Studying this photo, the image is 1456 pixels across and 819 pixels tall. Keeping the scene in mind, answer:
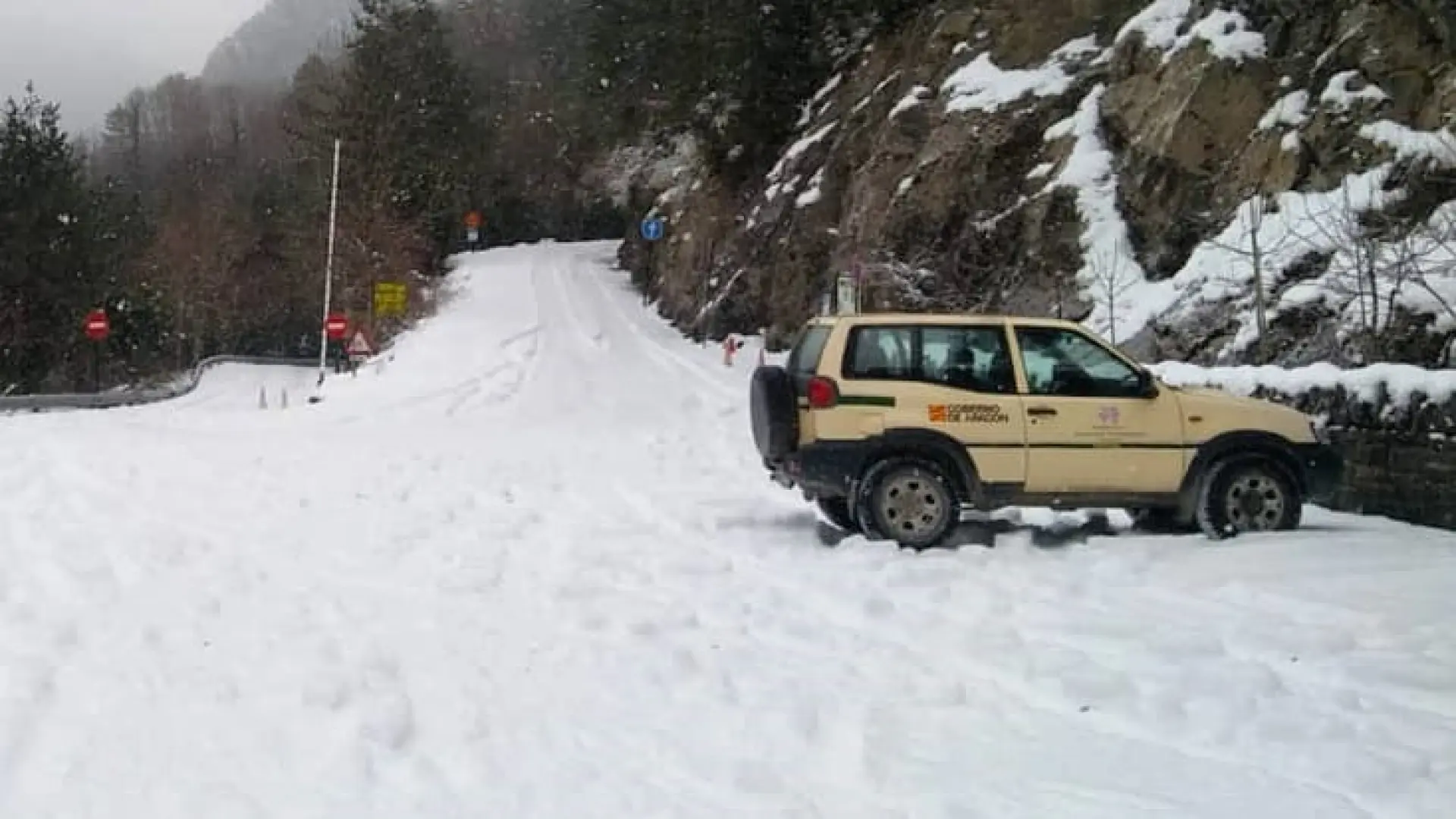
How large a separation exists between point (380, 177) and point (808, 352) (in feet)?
147

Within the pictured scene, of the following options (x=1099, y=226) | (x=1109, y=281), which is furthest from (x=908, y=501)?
(x=1099, y=226)

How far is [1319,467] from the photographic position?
960 centimetres

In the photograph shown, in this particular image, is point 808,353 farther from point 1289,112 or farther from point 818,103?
point 818,103

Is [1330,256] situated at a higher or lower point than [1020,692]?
higher

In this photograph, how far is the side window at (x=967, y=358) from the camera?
32.3 feet

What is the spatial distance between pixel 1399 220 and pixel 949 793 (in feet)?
37.9

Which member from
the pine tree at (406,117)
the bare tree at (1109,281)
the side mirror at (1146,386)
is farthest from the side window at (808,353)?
the pine tree at (406,117)

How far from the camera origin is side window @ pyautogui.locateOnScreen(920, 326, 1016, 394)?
32.3 ft

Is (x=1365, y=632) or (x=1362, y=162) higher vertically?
(x=1362, y=162)

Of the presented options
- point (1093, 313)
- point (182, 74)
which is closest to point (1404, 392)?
point (1093, 313)

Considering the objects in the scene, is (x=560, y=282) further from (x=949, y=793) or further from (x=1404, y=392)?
(x=949, y=793)

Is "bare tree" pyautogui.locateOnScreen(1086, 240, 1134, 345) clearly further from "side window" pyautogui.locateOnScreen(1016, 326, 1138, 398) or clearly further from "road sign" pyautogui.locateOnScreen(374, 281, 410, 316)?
"road sign" pyautogui.locateOnScreen(374, 281, 410, 316)

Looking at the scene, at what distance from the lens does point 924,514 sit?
9.73m

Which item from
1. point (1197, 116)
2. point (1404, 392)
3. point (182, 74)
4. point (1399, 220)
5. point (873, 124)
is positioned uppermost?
point (182, 74)
